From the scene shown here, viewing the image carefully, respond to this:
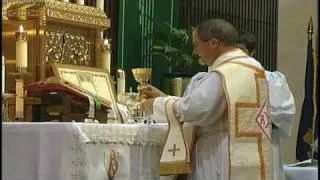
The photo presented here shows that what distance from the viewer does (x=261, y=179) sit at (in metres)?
4.41

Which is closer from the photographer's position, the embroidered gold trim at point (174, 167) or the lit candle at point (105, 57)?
the embroidered gold trim at point (174, 167)

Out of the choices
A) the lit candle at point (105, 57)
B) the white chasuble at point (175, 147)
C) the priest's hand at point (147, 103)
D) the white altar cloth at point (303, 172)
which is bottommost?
the white altar cloth at point (303, 172)

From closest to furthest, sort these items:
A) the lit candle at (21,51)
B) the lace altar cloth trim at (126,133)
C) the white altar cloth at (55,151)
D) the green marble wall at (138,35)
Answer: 1. the white altar cloth at (55,151)
2. the lace altar cloth trim at (126,133)
3. the lit candle at (21,51)
4. the green marble wall at (138,35)

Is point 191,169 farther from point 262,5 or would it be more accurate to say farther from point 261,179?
point 262,5

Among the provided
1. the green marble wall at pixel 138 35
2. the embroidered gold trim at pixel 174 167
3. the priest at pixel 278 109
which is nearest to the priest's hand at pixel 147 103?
the embroidered gold trim at pixel 174 167

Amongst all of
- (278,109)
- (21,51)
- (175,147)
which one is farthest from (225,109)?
(21,51)

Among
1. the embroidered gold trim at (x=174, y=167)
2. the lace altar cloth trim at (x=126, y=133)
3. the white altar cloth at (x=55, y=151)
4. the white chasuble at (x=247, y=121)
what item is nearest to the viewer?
the white altar cloth at (x=55, y=151)

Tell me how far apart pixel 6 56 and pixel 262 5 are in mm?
7649

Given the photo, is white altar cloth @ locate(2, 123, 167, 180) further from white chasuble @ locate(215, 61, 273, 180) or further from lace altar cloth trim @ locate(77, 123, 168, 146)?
white chasuble @ locate(215, 61, 273, 180)

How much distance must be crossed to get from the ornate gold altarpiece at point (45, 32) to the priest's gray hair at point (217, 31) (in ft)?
3.53

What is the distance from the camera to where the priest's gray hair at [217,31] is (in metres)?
4.28

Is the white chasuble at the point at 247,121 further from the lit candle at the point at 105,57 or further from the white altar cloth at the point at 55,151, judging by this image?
the lit candle at the point at 105,57

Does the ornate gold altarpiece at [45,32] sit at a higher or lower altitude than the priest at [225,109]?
higher

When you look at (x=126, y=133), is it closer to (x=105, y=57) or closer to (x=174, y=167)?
(x=174, y=167)
